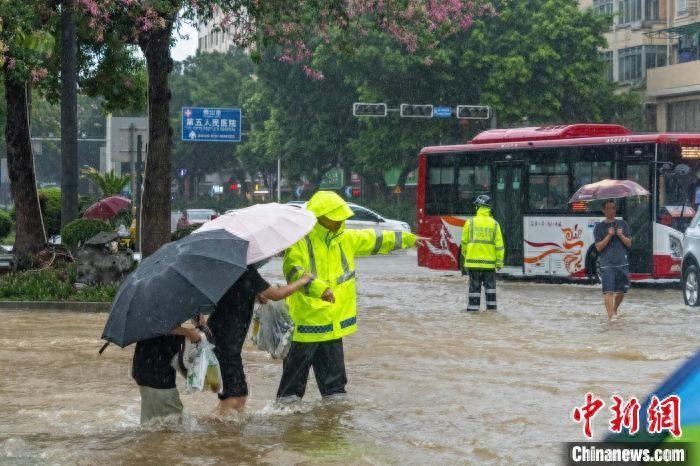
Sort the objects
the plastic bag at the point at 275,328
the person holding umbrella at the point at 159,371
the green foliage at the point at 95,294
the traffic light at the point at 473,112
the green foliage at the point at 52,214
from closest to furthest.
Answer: the person holding umbrella at the point at 159,371 < the plastic bag at the point at 275,328 < the green foliage at the point at 95,294 < the green foliage at the point at 52,214 < the traffic light at the point at 473,112

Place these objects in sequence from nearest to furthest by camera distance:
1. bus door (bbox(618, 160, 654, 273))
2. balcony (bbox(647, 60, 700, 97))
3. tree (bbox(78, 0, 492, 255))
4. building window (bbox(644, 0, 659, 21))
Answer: tree (bbox(78, 0, 492, 255))
bus door (bbox(618, 160, 654, 273))
balcony (bbox(647, 60, 700, 97))
building window (bbox(644, 0, 659, 21))

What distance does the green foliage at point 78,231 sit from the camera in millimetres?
23828

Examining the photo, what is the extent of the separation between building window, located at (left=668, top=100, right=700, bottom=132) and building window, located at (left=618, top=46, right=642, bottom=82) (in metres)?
3.13

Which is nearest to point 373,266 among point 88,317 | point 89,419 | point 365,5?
point 365,5

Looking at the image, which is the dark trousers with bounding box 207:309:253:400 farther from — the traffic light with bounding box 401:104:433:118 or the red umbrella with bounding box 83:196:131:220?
the traffic light with bounding box 401:104:433:118

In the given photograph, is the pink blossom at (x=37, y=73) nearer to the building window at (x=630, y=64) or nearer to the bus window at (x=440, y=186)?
the bus window at (x=440, y=186)

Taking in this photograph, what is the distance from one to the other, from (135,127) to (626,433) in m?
22.5

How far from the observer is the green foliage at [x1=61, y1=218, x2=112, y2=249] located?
78.2ft

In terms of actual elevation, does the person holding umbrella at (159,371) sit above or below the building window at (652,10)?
below

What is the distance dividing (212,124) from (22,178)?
80.8 feet

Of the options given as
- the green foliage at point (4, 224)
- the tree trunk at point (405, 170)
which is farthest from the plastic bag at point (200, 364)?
the tree trunk at point (405, 170)

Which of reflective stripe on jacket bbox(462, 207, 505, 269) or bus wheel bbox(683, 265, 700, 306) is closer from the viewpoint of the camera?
reflective stripe on jacket bbox(462, 207, 505, 269)

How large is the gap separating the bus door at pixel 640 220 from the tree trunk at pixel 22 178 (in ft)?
36.0

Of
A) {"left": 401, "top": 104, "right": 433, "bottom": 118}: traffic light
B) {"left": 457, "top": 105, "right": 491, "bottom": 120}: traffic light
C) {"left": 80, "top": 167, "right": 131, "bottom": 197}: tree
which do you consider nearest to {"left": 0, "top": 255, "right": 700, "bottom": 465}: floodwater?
{"left": 80, "top": 167, "right": 131, "bottom": 197}: tree
